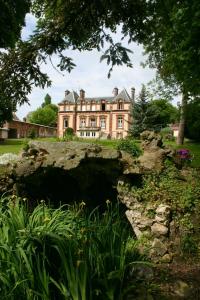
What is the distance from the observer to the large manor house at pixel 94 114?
239ft

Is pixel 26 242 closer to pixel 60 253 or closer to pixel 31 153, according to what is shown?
pixel 60 253

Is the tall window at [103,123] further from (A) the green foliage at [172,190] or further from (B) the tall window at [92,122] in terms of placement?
(A) the green foliage at [172,190]

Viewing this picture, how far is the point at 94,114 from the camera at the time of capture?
75500 millimetres

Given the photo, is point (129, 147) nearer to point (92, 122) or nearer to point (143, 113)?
point (143, 113)

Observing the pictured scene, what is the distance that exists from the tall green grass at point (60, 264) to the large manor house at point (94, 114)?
67656 millimetres

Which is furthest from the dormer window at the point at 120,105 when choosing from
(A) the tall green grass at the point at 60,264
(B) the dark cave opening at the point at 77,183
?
(A) the tall green grass at the point at 60,264

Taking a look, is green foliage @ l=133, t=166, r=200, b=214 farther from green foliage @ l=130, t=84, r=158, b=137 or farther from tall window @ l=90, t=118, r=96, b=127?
tall window @ l=90, t=118, r=96, b=127

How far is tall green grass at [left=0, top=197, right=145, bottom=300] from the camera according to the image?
351 cm

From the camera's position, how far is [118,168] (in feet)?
25.7

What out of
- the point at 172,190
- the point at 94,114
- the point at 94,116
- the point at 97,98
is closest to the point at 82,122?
the point at 94,116

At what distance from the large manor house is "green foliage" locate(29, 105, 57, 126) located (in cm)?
1154

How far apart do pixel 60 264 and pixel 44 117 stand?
85.8m

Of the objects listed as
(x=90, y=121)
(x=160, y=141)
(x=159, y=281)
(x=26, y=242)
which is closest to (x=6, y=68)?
(x=26, y=242)

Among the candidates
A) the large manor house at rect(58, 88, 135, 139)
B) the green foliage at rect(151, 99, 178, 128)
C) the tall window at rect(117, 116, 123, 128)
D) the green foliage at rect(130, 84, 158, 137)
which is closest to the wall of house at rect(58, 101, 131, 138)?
the large manor house at rect(58, 88, 135, 139)
